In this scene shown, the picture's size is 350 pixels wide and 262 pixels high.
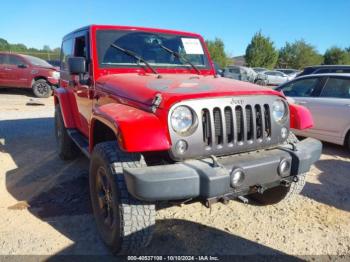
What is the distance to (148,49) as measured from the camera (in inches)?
161

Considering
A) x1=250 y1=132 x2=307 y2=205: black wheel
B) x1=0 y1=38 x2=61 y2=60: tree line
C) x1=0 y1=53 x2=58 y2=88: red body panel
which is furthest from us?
x1=0 y1=38 x2=61 y2=60: tree line

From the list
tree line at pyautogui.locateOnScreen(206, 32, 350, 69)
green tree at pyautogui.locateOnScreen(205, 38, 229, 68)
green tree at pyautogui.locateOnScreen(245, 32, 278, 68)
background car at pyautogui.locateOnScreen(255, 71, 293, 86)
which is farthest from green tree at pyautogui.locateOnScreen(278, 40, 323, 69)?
background car at pyautogui.locateOnScreen(255, 71, 293, 86)

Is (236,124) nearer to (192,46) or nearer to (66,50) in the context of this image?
(192,46)

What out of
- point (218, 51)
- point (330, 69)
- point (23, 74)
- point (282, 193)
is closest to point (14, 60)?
point (23, 74)

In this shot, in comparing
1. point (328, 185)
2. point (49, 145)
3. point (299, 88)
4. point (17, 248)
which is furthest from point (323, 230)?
point (49, 145)

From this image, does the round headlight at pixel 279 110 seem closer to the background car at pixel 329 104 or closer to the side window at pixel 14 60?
the background car at pixel 329 104

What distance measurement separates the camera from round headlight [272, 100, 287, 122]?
10.1ft

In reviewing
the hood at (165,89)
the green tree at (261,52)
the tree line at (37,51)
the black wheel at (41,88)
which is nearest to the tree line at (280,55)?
the green tree at (261,52)

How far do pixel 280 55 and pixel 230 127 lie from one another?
172 feet

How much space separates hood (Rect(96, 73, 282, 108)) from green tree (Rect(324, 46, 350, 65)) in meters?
48.9

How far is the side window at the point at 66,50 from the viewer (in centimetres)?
500

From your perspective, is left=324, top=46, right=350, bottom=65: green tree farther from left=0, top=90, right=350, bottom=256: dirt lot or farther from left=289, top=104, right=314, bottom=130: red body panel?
left=289, top=104, right=314, bottom=130: red body panel

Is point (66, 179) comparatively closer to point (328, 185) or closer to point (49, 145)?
point (49, 145)

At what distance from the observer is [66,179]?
4.64 meters
